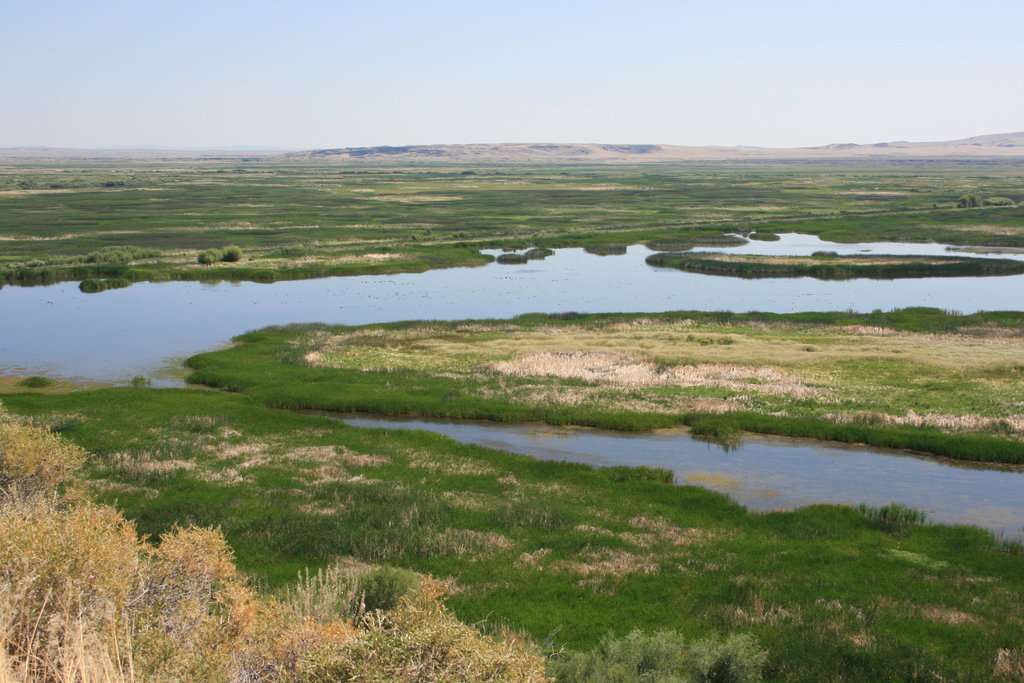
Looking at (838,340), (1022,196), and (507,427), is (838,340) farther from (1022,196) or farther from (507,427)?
(1022,196)

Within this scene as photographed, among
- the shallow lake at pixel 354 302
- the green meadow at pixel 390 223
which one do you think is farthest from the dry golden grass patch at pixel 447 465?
the green meadow at pixel 390 223

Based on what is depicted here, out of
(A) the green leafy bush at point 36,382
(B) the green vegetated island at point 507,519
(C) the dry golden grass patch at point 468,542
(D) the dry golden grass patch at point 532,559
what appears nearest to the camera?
(B) the green vegetated island at point 507,519

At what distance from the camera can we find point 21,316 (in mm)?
50969

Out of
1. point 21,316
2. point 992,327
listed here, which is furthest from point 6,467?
point 992,327

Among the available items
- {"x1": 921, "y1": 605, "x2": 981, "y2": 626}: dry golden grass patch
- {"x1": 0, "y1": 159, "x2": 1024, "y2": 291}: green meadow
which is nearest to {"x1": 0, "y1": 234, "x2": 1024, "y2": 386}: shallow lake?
{"x1": 0, "y1": 159, "x2": 1024, "y2": 291}: green meadow

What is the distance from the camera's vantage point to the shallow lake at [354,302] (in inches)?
1656

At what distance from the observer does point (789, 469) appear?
2597cm

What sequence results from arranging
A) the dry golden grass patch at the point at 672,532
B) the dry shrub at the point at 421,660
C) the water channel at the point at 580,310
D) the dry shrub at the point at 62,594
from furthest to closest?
the water channel at the point at 580,310, the dry golden grass patch at the point at 672,532, the dry shrub at the point at 62,594, the dry shrub at the point at 421,660

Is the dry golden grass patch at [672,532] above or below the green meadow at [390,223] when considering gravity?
below

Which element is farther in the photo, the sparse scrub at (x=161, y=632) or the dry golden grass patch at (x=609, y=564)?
the dry golden grass patch at (x=609, y=564)

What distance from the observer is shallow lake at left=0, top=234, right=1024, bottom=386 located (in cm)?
4206

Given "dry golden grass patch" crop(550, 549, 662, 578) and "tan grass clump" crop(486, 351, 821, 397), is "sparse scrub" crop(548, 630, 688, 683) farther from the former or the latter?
"tan grass clump" crop(486, 351, 821, 397)

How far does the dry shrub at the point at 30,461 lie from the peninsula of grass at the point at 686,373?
40.5 ft

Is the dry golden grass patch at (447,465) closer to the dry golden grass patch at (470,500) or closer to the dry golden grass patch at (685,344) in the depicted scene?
the dry golden grass patch at (470,500)
